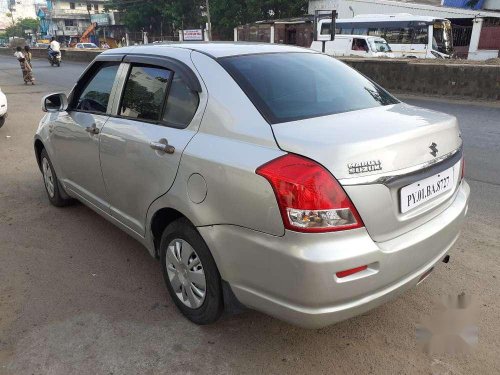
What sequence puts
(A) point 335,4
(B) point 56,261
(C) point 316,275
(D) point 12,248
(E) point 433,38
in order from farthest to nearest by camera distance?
(A) point 335,4 → (E) point 433,38 → (D) point 12,248 → (B) point 56,261 → (C) point 316,275

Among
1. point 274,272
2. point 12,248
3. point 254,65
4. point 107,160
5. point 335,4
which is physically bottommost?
point 12,248

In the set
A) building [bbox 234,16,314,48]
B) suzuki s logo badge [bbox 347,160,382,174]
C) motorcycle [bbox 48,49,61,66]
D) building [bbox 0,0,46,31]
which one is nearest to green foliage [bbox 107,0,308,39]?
building [bbox 234,16,314,48]

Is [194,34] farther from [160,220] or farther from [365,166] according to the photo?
[365,166]

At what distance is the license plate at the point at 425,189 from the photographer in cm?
219

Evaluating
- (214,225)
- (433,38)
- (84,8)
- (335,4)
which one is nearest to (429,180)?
(214,225)

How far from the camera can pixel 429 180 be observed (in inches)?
91.3

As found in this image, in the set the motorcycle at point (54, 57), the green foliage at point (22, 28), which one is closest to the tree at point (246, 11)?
the motorcycle at point (54, 57)

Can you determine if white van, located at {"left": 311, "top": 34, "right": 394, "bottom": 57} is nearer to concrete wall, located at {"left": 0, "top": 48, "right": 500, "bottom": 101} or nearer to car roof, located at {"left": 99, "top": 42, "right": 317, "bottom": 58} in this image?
concrete wall, located at {"left": 0, "top": 48, "right": 500, "bottom": 101}

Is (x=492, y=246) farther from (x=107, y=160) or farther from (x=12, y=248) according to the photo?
(x=12, y=248)

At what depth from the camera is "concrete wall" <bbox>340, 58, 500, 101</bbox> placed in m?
11.6

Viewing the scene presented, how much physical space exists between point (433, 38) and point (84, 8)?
293 feet

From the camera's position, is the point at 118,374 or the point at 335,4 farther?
the point at 335,4

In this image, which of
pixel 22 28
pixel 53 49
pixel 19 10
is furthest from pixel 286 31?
pixel 19 10

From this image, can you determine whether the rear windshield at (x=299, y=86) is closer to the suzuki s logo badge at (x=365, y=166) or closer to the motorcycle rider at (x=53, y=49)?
the suzuki s logo badge at (x=365, y=166)
